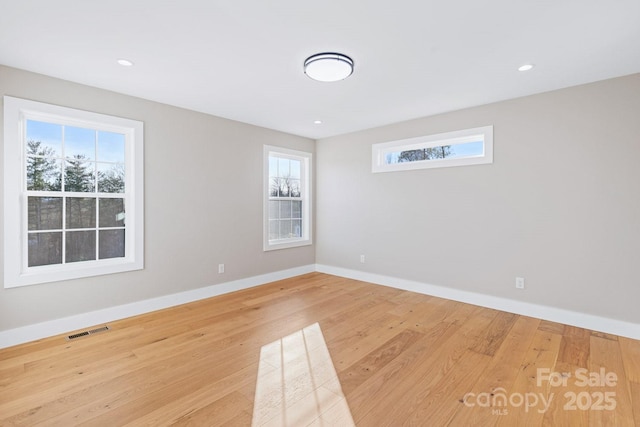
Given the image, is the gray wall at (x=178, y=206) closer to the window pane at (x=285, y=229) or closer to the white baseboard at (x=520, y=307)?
the window pane at (x=285, y=229)

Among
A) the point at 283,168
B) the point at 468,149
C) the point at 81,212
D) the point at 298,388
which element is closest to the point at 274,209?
the point at 283,168

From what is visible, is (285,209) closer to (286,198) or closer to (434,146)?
(286,198)

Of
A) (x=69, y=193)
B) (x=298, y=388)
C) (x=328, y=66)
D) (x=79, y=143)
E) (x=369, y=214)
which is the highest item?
(x=328, y=66)

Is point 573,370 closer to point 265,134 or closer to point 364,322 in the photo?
point 364,322

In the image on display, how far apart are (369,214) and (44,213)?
13.6 feet

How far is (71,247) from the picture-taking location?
3.12 m

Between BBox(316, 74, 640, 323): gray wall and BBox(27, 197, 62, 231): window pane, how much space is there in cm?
407

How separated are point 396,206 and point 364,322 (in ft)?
6.67

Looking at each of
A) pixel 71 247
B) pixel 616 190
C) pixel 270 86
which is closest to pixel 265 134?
pixel 270 86

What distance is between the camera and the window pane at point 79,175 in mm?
3095

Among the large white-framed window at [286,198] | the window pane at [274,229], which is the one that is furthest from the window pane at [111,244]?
the window pane at [274,229]

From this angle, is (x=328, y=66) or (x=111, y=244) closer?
(x=328, y=66)

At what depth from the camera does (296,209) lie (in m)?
5.54

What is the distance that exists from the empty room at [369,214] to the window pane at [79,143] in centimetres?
2
